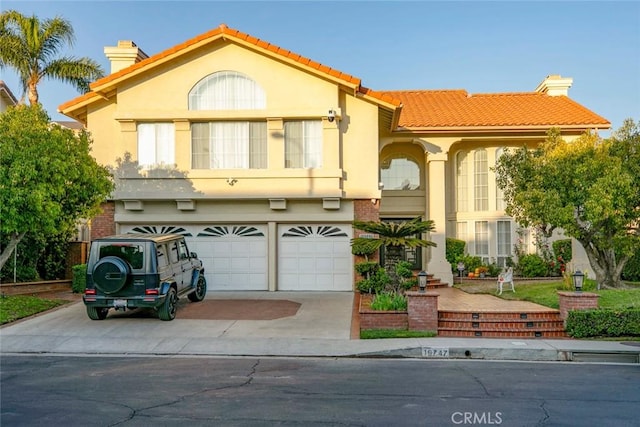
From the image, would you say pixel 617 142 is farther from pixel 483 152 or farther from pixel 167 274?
pixel 167 274

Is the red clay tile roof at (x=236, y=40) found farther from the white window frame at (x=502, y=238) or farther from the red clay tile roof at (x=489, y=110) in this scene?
the white window frame at (x=502, y=238)

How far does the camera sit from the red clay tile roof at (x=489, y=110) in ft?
64.6

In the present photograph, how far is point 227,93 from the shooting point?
17.9 m

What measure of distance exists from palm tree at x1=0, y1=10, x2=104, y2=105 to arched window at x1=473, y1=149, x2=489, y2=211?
55.7 feet

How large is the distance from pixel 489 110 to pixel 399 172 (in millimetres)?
4319

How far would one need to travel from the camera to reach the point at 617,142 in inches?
583

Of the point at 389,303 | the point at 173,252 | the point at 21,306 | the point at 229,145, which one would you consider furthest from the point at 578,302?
the point at 21,306

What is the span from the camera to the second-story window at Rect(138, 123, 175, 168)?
18.0m

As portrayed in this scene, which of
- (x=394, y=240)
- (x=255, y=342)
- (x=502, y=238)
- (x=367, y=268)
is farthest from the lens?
(x=502, y=238)

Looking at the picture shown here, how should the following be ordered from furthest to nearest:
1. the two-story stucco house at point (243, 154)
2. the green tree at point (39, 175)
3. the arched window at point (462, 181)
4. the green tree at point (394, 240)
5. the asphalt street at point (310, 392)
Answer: the arched window at point (462, 181) < the two-story stucco house at point (243, 154) < the green tree at point (394, 240) < the green tree at point (39, 175) < the asphalt street at point (310, 392)

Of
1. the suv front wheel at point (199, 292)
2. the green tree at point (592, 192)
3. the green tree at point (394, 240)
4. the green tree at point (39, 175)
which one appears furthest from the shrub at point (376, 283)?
the green tree at point (39, 175)

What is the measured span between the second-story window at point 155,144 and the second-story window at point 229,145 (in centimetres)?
79

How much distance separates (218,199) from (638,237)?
A: 41.0 ft

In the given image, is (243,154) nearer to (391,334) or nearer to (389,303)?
(389,303)
